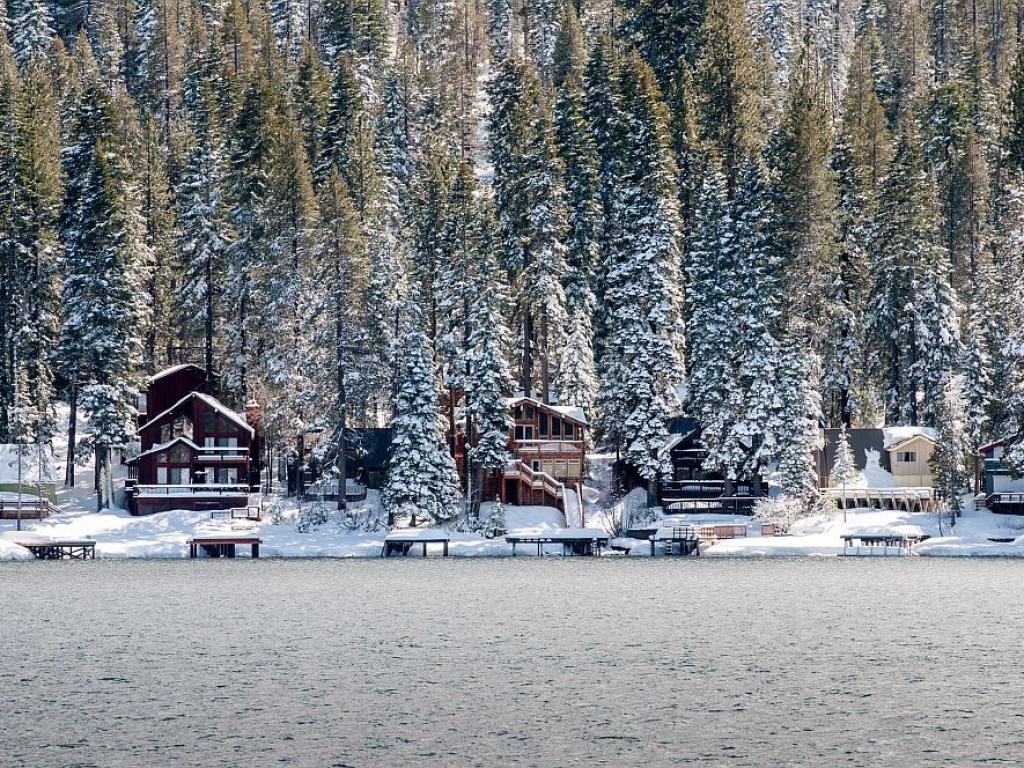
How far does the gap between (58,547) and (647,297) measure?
32.3 metres

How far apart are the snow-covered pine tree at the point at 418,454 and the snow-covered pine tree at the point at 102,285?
1361 centimetres

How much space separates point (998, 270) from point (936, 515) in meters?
15.8

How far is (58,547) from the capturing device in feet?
219

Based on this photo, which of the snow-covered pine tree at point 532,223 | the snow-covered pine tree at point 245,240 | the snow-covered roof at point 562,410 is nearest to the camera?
the snow-covered roof at point 562,410

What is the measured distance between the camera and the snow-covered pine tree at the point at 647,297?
233ft

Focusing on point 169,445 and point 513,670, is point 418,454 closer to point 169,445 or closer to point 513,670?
point 169,445

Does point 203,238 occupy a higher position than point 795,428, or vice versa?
point 203,238

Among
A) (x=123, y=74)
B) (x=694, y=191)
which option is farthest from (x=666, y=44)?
(x=123, y=74)

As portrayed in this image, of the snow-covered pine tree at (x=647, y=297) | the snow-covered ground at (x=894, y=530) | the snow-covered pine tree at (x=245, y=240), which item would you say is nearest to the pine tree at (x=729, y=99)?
the snow-covered pine tree at (x=647, y=297)

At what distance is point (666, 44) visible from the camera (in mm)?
96625

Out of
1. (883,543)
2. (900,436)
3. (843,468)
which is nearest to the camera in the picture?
(883,543)

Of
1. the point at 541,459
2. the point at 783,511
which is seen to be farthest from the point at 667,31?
the point at 783,511

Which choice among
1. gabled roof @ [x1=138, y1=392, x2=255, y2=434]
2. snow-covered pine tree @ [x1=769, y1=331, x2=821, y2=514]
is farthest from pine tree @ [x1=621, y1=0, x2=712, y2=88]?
gabled roof @ [x1=138, y1=392, x2=255, y2=434]

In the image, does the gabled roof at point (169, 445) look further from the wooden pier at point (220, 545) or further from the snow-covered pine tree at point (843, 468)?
the snow-covered pine tree at point (843, 468)
